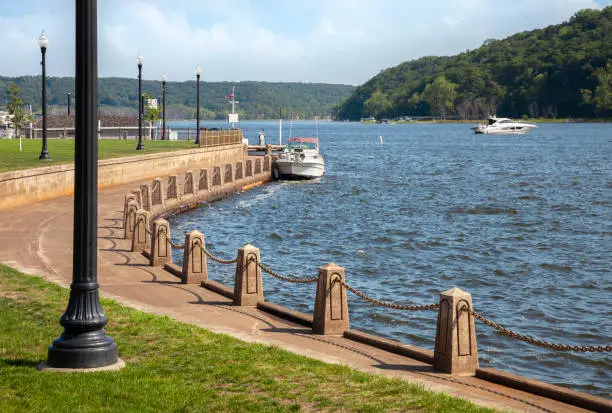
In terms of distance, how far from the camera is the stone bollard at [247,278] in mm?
14789

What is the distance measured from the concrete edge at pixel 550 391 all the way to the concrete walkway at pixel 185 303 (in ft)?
0.31

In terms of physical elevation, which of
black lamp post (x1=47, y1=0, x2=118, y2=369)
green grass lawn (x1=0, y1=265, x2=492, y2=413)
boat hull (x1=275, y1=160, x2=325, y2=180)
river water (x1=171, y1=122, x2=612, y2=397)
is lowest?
river water (x1=171, y1=122, x2=612, y2=397)

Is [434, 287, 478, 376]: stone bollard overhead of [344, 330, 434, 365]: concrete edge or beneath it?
overhead


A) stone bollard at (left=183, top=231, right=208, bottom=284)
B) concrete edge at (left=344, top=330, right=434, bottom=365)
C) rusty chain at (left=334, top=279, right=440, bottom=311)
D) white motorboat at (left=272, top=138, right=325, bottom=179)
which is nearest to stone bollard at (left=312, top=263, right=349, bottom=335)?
rusty chain at (left=334, top=279, right=440, bottom=311)

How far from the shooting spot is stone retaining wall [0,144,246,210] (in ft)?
91.3

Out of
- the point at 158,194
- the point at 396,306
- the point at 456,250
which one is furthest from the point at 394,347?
the point at 158,194

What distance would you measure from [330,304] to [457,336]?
2.62 meters

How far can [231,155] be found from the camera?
61875 mm

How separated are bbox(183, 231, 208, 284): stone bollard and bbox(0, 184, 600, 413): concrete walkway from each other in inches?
11.0

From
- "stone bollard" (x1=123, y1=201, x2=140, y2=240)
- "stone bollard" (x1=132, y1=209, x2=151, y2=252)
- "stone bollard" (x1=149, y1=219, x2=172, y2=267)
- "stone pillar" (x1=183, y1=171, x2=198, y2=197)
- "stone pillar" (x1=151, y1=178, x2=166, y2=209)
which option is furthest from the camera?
"stone pillar" (x1=183, y1=171, x2=198, y2=197)

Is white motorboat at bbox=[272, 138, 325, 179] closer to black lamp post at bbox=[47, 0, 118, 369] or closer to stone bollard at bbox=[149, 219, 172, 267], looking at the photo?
stone bollard at bbox=[149, 219, 172, 267]

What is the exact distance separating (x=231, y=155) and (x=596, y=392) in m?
50.2

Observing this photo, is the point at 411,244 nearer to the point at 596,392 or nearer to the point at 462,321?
the point at 596,392

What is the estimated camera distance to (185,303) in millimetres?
14836
